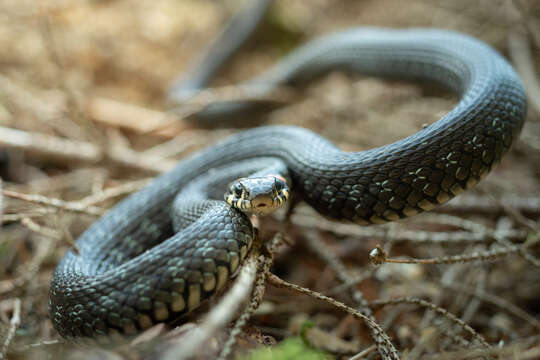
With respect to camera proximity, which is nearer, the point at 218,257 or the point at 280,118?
the point at 218,257

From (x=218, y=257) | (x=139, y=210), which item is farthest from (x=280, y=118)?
(x=218, y=257)

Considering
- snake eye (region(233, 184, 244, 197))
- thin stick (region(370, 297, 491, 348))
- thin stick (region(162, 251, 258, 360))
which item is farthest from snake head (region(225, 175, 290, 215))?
thin stick (region(370, 297, 491, 348))

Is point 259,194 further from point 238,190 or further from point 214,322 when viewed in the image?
point 214,322

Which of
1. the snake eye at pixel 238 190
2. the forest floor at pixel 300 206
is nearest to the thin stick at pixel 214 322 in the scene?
the forest floor at pixel 300 206

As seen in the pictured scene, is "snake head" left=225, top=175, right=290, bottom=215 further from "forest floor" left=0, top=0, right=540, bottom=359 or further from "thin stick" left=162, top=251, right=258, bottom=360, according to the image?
"thin stick" left=162, top=251, right=258, bottom=360

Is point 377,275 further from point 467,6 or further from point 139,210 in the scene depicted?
point 467,6

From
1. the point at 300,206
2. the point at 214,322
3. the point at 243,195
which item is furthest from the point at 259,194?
the point at 300,206
